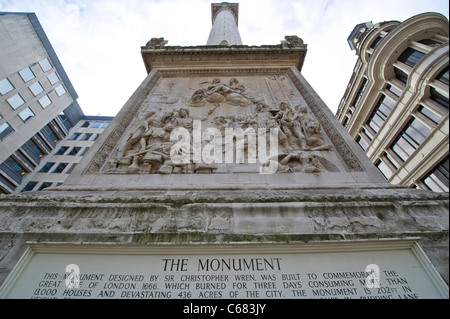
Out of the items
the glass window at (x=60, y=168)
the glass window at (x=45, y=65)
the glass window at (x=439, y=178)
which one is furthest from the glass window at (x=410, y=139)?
the glass window at (x=60, y=168)

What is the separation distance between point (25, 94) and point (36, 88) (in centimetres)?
183

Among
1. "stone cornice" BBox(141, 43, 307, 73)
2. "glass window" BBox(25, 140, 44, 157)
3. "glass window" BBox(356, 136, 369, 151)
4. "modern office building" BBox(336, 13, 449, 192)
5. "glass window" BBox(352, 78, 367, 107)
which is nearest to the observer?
"stone cornice" BBox(141, 43, 307, 73)


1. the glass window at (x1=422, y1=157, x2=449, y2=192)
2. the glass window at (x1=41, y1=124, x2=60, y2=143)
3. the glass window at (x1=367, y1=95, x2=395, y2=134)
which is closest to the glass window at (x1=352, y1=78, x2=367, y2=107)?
the glass window at (x1=367, y1=95, x2=395, y2=134)

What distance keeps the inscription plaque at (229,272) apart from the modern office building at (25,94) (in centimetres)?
2633

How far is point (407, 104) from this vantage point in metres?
14.3

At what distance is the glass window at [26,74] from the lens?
853 inches

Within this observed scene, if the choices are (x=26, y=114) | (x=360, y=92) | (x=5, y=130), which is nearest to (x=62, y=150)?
(x=26, y=114)

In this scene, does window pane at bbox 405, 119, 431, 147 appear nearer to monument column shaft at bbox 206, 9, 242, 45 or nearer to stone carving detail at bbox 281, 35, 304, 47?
stone carving detail at bbox 281, 35, 304, 47

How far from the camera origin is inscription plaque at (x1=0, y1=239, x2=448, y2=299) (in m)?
2.44

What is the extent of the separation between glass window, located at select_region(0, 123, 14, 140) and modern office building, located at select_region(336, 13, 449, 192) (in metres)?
33.5

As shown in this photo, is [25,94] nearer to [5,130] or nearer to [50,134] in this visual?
[5,130]

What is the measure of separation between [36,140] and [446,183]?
40111 mm

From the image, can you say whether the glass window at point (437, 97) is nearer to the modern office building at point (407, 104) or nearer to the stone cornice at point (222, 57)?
the modern office building at point (407, 104)

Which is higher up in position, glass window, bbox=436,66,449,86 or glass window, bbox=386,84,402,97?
glass window, bbox=386,84,402,97
